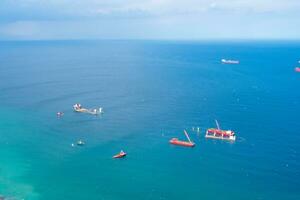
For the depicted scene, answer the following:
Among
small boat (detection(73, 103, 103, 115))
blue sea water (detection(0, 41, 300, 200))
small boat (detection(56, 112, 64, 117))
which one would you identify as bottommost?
blue sea water (detection(0, 41, 300, 200))

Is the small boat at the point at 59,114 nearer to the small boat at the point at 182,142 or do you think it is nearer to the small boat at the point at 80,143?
the small boat at the point at 80,143

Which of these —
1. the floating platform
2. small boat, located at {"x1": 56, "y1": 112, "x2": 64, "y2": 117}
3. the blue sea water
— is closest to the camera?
the blue sea water

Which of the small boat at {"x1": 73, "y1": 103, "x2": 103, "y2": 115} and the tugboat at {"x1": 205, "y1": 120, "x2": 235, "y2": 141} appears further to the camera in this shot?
the small boat at {"x1": 73, "y1": 103, "x2": 103, "y2": 115}

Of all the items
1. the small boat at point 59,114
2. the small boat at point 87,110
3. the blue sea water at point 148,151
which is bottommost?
the blue sea water at point 148,151

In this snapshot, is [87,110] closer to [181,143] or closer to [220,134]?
[181,143]

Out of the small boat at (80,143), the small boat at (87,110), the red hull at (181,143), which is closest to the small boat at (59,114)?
the small boat at (87,110)

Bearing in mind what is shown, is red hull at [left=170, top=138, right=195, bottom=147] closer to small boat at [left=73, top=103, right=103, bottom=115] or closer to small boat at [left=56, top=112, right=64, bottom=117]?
small boat at [left=73, top=103, right=103, bottom=115]

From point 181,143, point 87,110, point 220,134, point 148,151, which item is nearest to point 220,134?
point 220,134

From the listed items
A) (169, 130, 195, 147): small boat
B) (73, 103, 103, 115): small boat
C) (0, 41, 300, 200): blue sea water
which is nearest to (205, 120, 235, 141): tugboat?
(0, 41, 300, 200): blue sea water

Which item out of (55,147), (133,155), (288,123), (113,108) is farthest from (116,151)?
(288,123)

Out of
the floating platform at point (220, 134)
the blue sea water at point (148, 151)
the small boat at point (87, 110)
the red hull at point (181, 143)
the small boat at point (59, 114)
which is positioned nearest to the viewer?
the blue sea water at point (148, 151)

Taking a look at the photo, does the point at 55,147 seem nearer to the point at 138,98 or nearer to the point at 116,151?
the point at 116,151
